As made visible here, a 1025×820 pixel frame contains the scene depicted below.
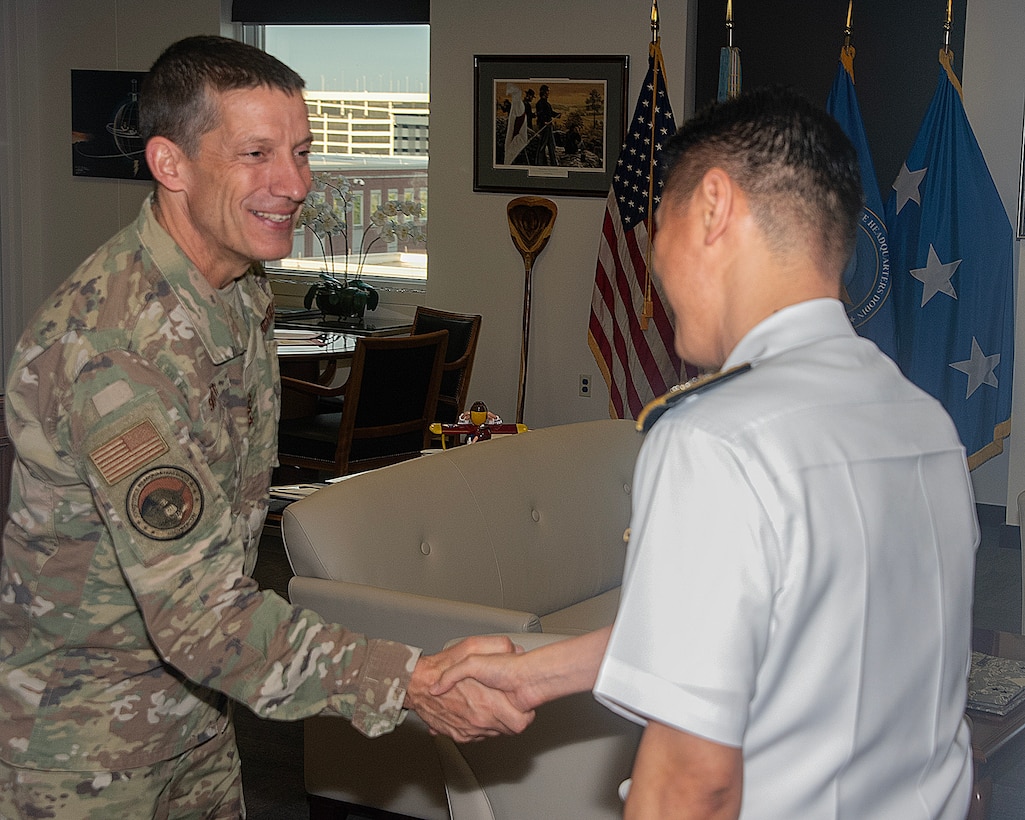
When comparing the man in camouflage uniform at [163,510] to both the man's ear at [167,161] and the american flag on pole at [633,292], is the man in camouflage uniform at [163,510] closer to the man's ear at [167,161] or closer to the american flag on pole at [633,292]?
the man's ear at [167,161]

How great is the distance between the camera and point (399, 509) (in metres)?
3.18

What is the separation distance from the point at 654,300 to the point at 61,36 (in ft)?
17.4

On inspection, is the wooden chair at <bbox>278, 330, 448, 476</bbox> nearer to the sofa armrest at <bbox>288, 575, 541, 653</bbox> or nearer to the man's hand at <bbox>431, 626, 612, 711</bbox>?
the sofa armrest at <bbox>288, 575, 541, 653</bbox>

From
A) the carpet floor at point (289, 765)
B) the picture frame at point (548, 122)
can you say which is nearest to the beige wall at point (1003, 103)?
the carpet floor at point (289, 765)

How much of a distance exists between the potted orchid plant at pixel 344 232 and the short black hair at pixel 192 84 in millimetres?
5765

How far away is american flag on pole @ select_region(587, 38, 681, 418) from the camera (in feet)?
20.3

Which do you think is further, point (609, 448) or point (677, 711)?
point (609, 448)

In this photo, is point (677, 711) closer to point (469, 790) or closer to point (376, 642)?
point (376, 642)

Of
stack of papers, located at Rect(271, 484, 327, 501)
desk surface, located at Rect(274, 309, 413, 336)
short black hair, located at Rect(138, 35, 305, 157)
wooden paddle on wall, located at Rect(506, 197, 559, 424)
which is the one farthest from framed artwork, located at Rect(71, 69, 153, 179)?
short black hair, located at Rect(138, 35, 305, 157)

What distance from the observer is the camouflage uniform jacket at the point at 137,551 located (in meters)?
1.59

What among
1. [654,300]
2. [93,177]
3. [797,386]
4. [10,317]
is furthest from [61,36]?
[797,386]

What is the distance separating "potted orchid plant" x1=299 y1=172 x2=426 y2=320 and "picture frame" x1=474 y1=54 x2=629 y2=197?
763 mm

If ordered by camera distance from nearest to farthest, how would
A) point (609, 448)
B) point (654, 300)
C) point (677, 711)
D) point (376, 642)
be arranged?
1. point (677, 711)
2. point (376, 642)
3. point (609, 448)
4. point (654, 300)

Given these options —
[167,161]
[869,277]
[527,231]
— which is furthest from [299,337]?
[167,161]
